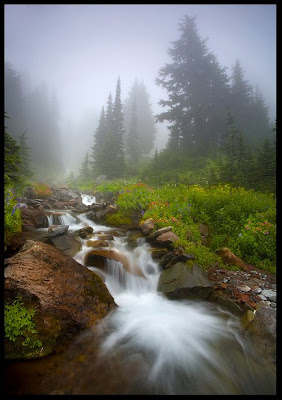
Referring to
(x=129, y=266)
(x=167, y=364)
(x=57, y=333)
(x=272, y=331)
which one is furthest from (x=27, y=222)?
(x=272, y=331)

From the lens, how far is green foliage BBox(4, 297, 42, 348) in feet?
9.09

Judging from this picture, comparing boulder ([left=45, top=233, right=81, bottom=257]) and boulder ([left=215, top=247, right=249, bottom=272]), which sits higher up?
boulder ([left=45, top=233, right=81, bottom=257])

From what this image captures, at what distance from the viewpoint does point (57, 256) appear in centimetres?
414

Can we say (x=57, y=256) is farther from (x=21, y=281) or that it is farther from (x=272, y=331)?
(x=272, y=331)

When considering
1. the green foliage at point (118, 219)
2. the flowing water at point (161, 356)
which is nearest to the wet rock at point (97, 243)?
the flowing water at point (161, 356)

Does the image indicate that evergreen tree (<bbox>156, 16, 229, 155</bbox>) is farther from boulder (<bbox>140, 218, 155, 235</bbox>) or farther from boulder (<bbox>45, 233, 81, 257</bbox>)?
boulder (<bbox>45, 233, 81, 257</bbox>)

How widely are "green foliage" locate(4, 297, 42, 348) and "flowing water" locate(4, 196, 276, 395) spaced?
0.53 meters

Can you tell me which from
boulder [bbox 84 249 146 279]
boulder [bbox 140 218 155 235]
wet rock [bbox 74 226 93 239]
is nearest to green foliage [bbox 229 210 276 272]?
boulder [bbox 140 218 155 235]

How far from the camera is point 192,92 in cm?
2298

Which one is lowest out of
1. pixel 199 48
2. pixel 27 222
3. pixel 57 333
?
pixel 57 333

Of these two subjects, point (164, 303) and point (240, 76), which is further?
point (240, 76)

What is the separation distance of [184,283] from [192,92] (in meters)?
24.9

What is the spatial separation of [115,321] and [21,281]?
6.78 feet

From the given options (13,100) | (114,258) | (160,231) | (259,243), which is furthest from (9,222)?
(13,100)
